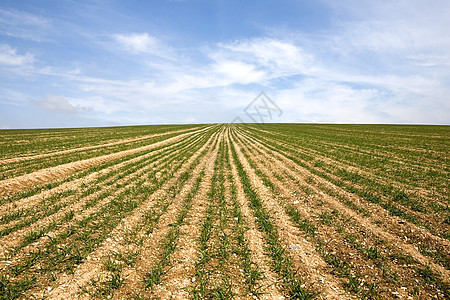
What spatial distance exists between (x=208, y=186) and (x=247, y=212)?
171 inches

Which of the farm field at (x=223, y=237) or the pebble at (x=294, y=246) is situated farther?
the pebble at (x=294, y=246)

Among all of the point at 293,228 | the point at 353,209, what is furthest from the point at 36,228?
the point at 353,209

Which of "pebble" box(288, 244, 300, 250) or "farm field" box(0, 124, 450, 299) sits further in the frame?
"pebble" box(288, 244, 300, 250)

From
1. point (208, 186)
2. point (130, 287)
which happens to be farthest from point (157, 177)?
point (130, 287)

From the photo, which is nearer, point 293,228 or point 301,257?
point 301,257

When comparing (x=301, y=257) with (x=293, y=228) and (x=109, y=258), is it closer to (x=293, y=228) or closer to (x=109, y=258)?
(x=293, y=228)

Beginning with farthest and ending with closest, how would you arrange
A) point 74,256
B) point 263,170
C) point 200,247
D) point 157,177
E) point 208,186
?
1. point 263,170
2. point 157,177
3. point 208,186
4. point 200,247
5. point 74,256

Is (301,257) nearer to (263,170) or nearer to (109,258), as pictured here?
(109,258)

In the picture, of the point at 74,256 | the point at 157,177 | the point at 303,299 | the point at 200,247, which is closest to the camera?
the point at 303,299

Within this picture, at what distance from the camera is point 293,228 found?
8062mm

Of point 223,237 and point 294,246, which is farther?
point 223,237

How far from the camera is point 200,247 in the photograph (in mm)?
6656

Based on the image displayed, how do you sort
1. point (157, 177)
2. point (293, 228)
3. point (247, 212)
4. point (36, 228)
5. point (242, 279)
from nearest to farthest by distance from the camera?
point (242, 279)
point (36, 228)
point (293, 228)
point (247, 212)
point (157, 177)

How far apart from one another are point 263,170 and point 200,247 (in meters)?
11.3
